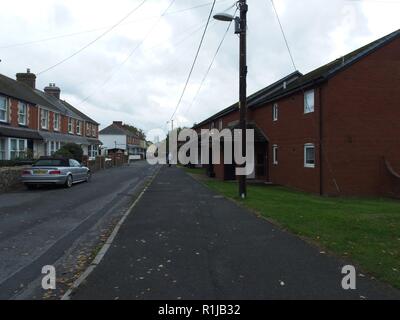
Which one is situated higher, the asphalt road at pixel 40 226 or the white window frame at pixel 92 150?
the white window frame at pixel 92 150

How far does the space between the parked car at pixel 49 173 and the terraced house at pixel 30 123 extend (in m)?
7.32

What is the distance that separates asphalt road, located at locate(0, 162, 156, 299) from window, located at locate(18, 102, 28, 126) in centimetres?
1449

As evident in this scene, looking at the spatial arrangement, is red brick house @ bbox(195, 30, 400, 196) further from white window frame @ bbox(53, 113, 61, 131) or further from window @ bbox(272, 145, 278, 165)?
white window frame @ bbox(53, 113, 61, 131)

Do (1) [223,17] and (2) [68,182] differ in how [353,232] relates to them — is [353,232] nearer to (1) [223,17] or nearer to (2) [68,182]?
(1) [223,17]

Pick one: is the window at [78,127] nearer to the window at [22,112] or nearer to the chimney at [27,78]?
the chimney at [27,78]

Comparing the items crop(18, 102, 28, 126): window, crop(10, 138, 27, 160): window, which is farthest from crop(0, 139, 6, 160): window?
crop(18, 102, 28, 126): window

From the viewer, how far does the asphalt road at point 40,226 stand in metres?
6.06

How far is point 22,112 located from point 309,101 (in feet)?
70.1

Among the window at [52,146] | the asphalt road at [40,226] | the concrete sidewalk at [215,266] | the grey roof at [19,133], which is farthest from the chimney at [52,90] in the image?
the concrete sidewalk at [215,266]

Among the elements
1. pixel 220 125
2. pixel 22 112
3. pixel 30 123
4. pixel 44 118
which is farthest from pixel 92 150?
pixel 22 112

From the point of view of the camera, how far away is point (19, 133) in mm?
28234
